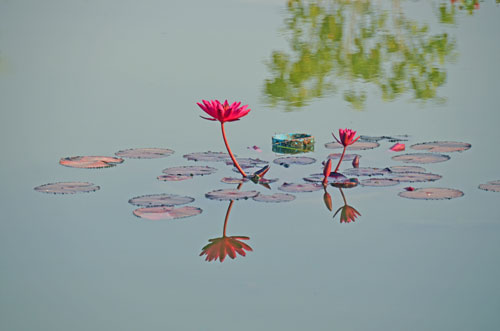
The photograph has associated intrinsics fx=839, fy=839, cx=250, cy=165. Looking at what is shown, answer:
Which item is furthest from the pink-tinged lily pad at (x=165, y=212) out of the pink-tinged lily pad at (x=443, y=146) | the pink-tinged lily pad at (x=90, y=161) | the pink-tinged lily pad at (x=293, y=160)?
the pink-tinged lily pad at (x=443, y=146)

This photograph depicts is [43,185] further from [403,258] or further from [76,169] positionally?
[403,258]

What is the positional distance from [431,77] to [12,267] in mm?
4247

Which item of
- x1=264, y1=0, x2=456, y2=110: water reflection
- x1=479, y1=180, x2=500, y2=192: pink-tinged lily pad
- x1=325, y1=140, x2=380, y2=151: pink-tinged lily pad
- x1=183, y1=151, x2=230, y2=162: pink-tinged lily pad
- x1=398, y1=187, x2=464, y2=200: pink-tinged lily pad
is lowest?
x1=398, y1=187, x2=464, y2=200: pink-tinged lily pad

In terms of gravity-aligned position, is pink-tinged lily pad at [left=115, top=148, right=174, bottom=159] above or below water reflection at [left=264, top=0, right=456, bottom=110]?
below

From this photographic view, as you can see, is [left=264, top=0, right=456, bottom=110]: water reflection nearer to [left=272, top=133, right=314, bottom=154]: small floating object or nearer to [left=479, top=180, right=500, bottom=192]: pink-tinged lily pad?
[left=272, top=133, right=314, bottom=154]: small floating object

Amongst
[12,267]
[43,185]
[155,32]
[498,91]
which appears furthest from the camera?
[155,32]

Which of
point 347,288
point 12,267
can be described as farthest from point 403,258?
point 12,267

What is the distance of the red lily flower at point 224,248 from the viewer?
11.3 feet

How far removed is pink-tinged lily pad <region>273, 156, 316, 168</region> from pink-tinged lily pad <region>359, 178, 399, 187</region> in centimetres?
44

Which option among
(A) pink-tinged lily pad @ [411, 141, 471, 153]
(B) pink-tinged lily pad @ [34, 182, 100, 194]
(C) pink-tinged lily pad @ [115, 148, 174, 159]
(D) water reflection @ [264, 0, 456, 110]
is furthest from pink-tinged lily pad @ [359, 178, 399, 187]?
(D) water reflection @ [264, 0, 456, 110]

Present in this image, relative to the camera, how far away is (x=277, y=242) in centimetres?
356

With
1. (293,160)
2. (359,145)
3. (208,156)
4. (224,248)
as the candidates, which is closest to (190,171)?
(208,156)

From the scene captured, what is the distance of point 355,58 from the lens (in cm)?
744

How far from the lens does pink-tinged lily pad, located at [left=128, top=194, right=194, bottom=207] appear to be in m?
3.89
